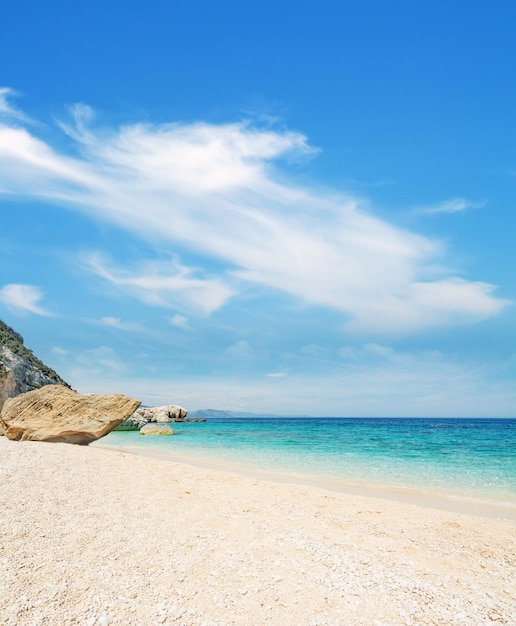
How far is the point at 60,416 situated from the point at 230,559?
13.9 metres

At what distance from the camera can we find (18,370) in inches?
1427

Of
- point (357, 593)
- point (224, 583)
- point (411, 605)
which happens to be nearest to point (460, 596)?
point (411, 605)

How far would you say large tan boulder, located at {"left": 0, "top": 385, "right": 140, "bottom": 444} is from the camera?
18031mm

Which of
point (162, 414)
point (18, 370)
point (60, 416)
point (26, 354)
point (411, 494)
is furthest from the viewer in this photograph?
point (162, 414)

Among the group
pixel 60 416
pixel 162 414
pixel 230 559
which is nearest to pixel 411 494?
pixel 230 559

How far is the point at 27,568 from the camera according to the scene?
5984 millimetres

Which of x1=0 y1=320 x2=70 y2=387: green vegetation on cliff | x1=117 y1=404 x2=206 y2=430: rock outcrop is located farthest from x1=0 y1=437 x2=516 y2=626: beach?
x1=117 y1=404 x2=206 y2=430: rock outcrop

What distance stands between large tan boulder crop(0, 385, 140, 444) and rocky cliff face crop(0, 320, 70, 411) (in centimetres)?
1300

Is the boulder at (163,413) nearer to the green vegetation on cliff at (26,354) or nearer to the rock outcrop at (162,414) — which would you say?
the rock outcrop at (162,414)

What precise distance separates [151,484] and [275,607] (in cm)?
631

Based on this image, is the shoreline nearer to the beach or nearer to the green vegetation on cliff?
the beach

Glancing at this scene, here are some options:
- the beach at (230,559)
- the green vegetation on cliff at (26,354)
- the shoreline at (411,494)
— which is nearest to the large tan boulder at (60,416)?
the shoreline at (411,494)

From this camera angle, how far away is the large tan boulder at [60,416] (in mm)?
18031

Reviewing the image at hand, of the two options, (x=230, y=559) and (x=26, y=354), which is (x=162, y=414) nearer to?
(x=26, y=354)
